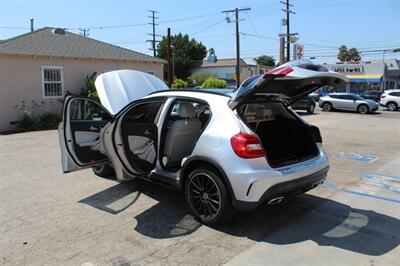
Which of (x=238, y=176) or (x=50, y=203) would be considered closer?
(x=238, y=176)

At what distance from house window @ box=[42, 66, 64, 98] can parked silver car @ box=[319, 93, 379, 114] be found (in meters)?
18.0

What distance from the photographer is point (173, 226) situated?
4.36 m

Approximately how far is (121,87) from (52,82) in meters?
11.6

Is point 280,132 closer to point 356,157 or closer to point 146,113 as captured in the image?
point 146,113

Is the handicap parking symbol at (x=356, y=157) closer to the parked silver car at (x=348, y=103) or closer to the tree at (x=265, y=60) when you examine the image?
the parked silver car at (x=348, y=103)

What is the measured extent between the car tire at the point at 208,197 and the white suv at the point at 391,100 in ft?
92.4

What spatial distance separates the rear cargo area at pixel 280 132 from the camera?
482 cm

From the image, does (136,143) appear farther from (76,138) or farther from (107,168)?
(107,168)

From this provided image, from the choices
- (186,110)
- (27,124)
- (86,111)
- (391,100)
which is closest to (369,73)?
(391,100)

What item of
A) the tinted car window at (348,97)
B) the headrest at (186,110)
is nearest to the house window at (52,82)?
the headrest at (186,110)

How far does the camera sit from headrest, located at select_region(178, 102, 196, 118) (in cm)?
517

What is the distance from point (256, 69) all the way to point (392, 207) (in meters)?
63.9

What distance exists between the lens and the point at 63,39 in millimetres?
18703

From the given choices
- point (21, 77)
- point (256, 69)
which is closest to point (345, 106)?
point (21, 77)
